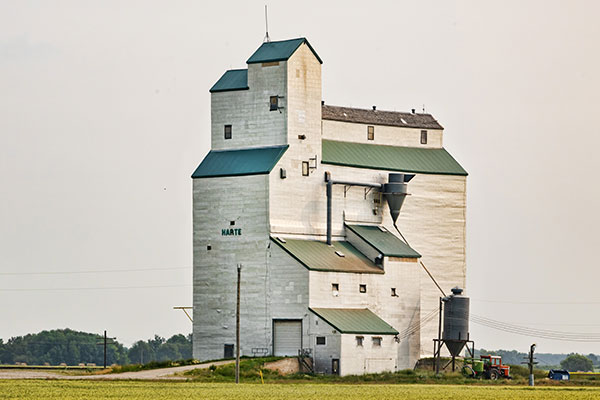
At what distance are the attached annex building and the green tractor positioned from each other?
192 inches

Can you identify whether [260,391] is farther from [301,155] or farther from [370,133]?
[370,133]

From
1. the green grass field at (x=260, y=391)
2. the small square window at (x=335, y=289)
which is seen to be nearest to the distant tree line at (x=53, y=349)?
the small square window at (x=335, y=289)

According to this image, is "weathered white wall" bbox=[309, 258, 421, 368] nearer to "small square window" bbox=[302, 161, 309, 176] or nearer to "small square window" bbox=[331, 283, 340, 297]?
"small square window" bbox=[331, 283, 340, 297]

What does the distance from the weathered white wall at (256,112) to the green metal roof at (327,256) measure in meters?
7.12

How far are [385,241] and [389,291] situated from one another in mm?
4162

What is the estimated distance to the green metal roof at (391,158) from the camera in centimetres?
9962

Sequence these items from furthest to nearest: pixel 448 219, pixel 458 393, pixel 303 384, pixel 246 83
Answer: pixel 448 219 → pixel 246 83 → pixel 303 384 → pixel 458 393

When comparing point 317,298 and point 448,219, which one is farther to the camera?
point 448,219

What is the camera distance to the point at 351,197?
326 ft

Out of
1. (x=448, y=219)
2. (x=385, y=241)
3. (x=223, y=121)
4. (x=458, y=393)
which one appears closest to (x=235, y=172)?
(x=223, y=121)

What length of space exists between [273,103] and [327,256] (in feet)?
35.5

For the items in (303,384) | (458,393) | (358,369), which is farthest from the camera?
(358,369)

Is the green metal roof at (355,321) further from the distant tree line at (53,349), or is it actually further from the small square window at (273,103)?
the distant tree line at (53,349)

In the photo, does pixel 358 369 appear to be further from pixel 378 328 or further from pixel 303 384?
pixel 303 384
